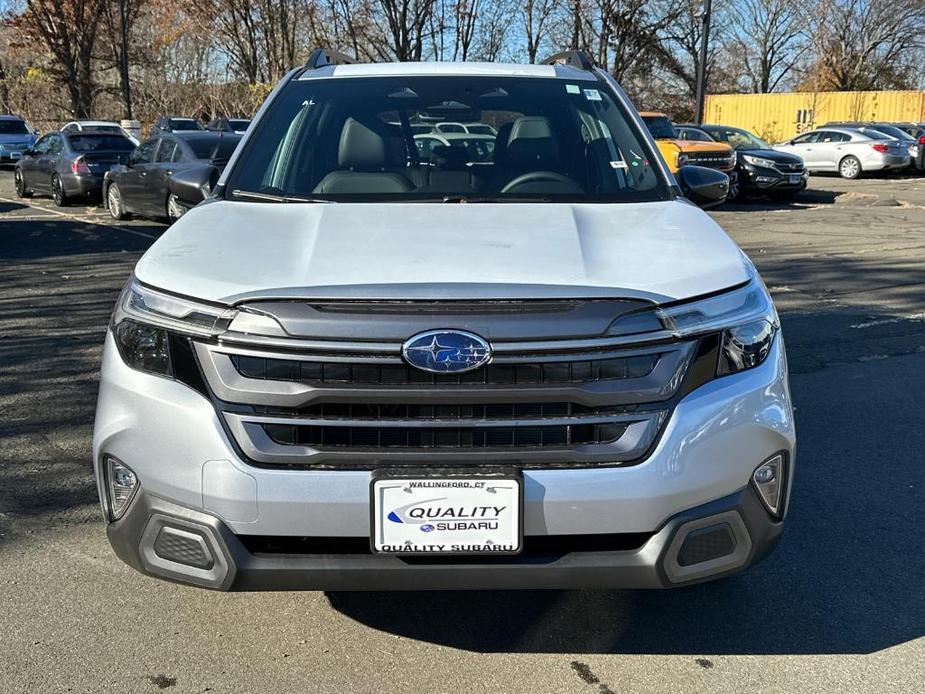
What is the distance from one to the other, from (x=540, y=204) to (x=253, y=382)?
1.47 m

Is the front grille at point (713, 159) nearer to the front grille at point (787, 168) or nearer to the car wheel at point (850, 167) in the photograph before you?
the front grille at point (787, 168)

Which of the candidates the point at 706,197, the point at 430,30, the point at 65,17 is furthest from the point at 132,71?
the point at 706,197

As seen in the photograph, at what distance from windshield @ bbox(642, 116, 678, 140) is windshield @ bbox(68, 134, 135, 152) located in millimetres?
11367

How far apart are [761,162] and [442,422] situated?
20126 millimetres

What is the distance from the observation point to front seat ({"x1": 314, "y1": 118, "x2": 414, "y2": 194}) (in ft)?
12.7

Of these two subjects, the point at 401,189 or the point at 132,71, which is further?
the point at 132,71

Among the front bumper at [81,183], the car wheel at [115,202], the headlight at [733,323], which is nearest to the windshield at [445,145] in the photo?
the headlight at [733,323]

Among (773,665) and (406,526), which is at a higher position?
(406,526)

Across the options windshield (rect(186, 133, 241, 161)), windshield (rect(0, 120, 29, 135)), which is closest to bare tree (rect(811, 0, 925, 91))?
windshield (rect(0, 120, 29, 135))

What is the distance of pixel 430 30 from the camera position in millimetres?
42281

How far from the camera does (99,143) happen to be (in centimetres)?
1850

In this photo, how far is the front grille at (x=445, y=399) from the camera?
256cm

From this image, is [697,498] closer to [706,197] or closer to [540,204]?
[540,204]

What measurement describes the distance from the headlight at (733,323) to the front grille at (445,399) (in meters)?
0.09
